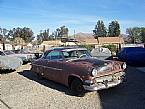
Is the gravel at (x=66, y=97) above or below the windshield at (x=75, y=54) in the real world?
below

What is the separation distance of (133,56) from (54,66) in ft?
24.6

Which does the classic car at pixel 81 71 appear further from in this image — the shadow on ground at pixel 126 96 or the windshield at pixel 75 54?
the shadow on ground at pixel 126 96

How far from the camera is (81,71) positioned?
8.01 meters

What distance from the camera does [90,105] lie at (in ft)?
24.1

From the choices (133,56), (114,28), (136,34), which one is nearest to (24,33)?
(114,28)

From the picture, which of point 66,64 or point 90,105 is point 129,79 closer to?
point 66,64

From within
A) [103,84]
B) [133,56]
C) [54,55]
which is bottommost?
[103,84]

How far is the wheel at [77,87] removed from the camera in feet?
26.8

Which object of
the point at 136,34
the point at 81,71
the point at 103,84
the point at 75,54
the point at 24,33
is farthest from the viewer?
the point at 136,34

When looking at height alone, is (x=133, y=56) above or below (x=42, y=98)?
above

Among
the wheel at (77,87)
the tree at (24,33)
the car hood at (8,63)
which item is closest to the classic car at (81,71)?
the wheel at (77,87)

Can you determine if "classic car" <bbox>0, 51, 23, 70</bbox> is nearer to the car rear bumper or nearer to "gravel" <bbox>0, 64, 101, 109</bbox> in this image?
"gravel" <bbox>0, 64, 101, 109</bbox>

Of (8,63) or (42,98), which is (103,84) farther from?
(8,63)

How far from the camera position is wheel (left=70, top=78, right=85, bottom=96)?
8180 millimetres
